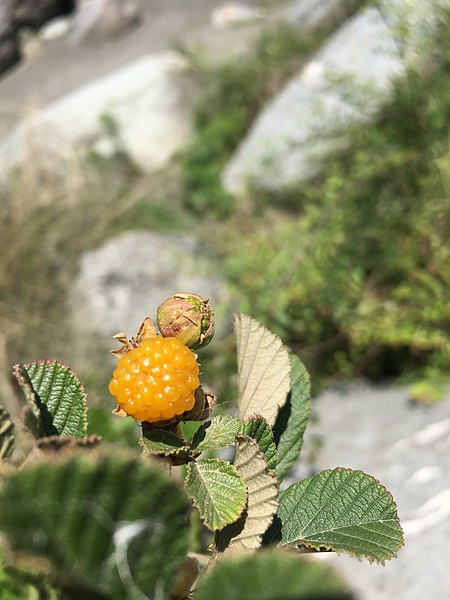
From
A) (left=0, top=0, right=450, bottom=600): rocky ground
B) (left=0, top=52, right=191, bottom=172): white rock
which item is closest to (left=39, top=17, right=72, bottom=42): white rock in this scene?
(left=0, top=52, right=191, bottom=172): white rock

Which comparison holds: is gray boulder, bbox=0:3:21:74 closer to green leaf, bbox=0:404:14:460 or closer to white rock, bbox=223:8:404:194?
white rock, bbox=223:8:404:194

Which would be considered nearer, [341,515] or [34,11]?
[341,515]

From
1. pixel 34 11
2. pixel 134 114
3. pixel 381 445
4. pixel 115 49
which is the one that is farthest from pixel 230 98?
pixel 381 445

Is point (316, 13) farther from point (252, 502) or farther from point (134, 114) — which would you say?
point (252, 502)

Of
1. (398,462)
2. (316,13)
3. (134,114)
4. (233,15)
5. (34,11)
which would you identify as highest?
(34,11)

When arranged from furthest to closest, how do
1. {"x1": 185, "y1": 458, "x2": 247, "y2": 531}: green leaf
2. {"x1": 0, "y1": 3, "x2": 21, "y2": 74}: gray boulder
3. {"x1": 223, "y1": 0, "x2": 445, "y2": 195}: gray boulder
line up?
1. {"x1": 0, "y1": 3, "x2": 21, "y2": 74}: gray boulder
2. {"x1": 223, "y1": 0, "x2": 445, "y2": 195}: gray boulder
3. {"x1": 185, "y1": 458, "x2": 247, "y2": 531}: green leaf

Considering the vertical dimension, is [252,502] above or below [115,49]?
above

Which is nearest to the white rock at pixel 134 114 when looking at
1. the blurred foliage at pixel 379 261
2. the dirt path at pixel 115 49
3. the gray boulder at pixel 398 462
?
the dirt path at pixel 115 49
